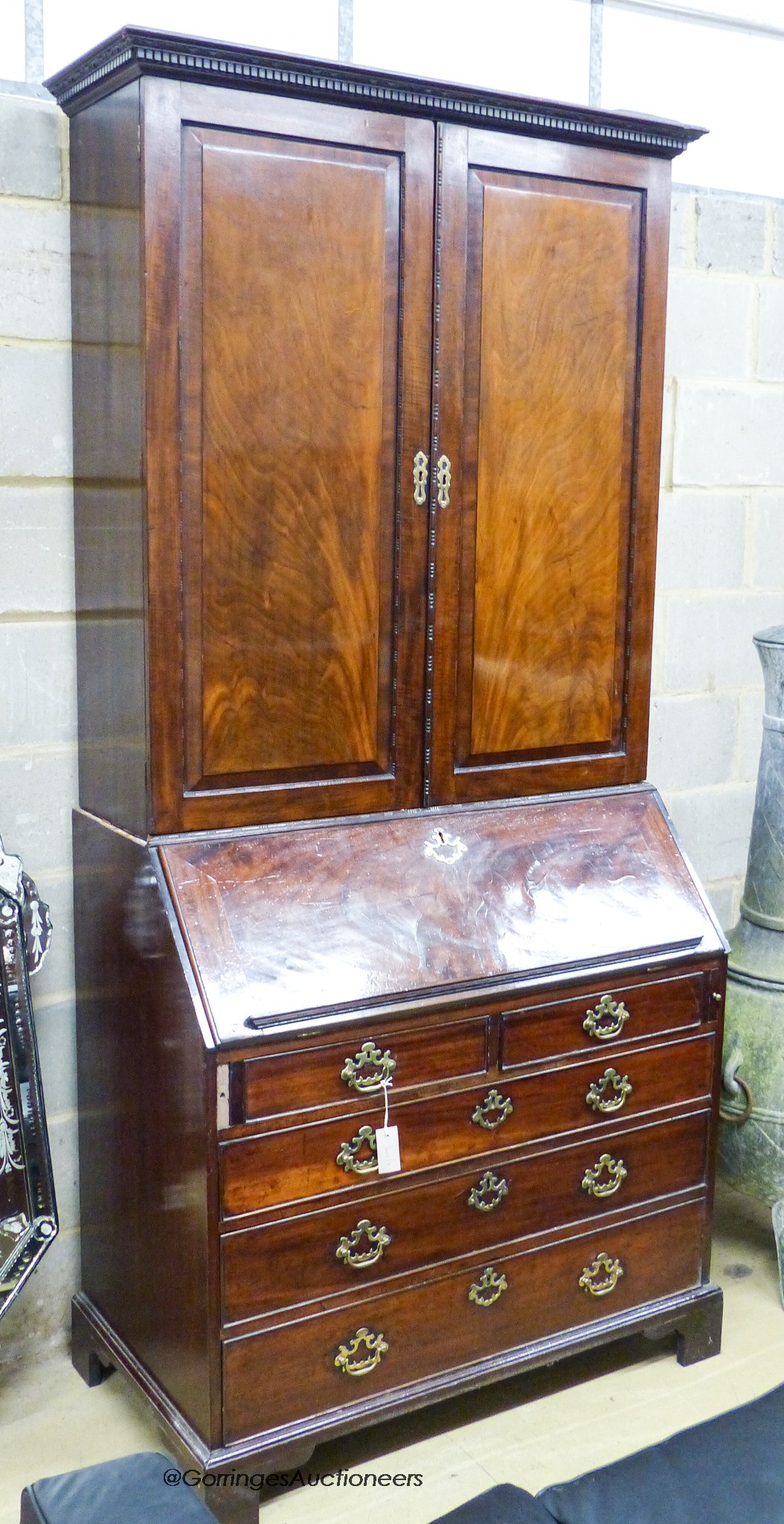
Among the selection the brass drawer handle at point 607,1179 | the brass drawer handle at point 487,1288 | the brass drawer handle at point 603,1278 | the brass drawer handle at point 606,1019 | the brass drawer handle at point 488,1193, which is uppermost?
the brass drawer handle at point 606,1019

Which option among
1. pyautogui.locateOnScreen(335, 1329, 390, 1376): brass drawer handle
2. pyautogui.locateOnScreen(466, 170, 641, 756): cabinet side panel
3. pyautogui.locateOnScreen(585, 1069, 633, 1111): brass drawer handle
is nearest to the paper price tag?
pyautogui.locateOnScreen(335, 1329, 390, 1376): brass drawer handle

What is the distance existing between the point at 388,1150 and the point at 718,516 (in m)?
1.62

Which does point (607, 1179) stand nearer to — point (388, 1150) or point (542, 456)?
point (388, 1150)

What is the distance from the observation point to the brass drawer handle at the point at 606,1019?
2.32 m

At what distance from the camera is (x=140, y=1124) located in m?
2.21

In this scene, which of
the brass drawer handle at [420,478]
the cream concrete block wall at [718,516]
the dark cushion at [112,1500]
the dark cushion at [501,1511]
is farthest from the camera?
the cream concrete block wall at [718,516]

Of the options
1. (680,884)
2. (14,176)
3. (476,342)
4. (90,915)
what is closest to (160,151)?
(14,176)

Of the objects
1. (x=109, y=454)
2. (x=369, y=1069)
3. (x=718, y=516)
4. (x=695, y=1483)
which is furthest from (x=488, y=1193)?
(x=718, y=516)

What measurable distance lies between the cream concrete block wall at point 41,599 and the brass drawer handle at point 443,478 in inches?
23.6

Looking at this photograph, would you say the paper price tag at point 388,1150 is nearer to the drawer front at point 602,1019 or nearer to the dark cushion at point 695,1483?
the drawer front at point 602,1019

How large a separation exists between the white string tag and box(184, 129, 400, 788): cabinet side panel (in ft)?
1.64

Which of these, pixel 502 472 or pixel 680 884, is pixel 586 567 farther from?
pixel 680 884

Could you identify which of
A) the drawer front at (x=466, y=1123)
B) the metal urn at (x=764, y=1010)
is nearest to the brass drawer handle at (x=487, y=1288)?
the drawer front at (x=466, y=1123)

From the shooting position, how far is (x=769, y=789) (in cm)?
273
